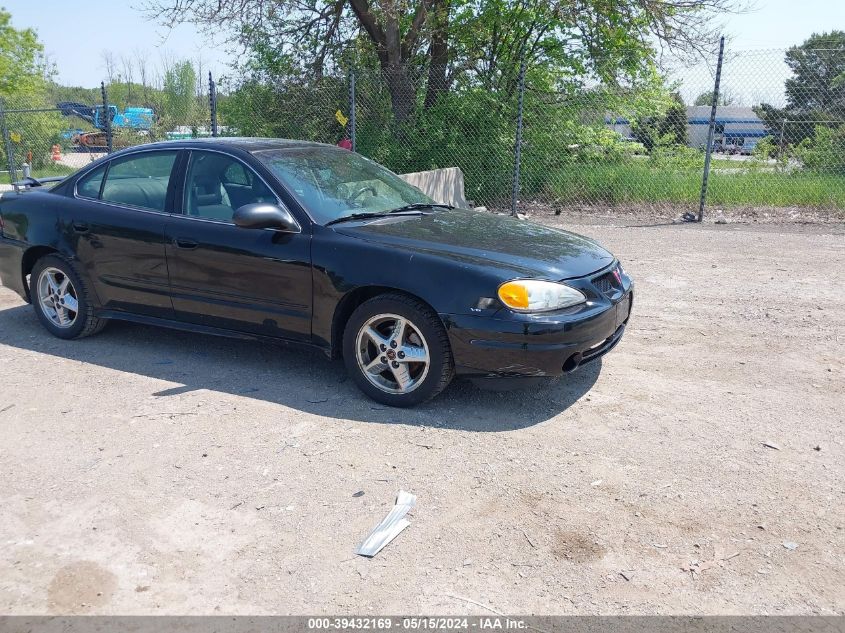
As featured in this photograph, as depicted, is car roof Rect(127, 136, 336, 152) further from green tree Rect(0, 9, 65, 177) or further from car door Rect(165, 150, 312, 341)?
green tree Rect(0, 9, 65, 177)

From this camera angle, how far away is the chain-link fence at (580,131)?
37.2 feet

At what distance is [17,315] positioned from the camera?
6.73 m

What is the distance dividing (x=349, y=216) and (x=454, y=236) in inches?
28.5

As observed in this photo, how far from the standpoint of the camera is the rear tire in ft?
18.8

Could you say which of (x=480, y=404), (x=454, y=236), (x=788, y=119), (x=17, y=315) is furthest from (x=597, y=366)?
(x=788, y=119)

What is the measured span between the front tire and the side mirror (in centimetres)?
70

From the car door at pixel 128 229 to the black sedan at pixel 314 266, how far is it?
0.01 m

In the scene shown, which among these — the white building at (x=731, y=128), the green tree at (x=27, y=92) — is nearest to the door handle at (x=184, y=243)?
the white building at (x=731, y=128)

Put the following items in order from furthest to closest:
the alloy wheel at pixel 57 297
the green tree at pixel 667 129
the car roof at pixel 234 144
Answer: the green tree at pixel 667 129 < the alloy wheel at pixel 57 297 < the car roof at pixel 234 144

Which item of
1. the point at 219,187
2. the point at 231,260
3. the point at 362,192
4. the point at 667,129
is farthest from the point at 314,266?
the point at 667,129

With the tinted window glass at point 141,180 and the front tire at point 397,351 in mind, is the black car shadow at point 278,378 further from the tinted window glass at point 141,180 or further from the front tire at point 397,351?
the tinted window glass at point 141,180

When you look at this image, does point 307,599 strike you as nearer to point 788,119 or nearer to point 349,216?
point 349,216

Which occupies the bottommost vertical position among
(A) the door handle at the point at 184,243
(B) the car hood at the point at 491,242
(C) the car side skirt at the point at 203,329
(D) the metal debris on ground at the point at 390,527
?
(D) the metal debris on ground at the point at 390,527

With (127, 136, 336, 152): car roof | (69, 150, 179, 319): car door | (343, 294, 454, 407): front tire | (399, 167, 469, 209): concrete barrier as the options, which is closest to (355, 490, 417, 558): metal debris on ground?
(343, 294, 454, 407): front tire
